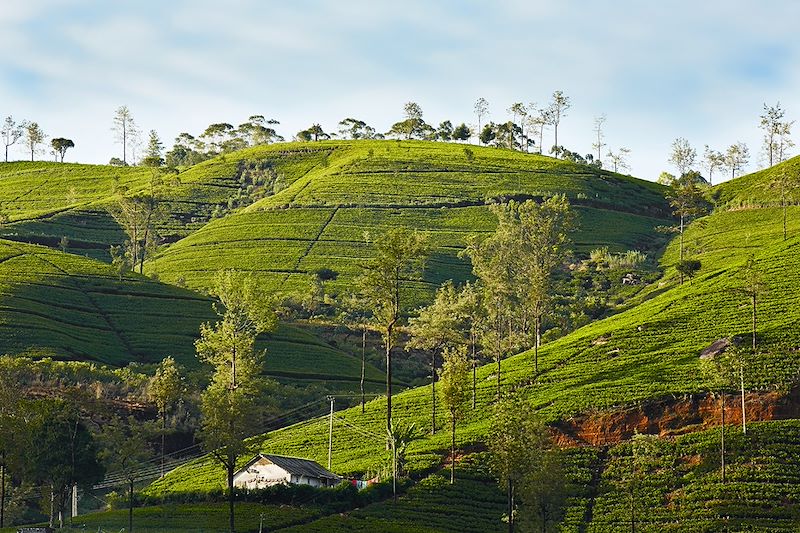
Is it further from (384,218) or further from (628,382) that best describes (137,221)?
(628,382)

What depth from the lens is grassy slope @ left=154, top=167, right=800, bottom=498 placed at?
7644 cm

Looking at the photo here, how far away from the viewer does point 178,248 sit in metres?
166

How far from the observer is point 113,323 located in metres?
113

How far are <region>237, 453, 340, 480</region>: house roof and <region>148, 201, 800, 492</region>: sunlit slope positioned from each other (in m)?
3.23

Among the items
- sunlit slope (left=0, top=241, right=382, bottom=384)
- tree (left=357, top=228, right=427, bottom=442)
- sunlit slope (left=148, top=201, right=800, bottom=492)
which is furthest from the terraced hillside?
tree (left=357, top=228, right=427, bottom=442)

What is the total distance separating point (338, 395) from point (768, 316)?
136 ft

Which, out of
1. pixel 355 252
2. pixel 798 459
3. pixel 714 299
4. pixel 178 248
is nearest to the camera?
pixel 798 459

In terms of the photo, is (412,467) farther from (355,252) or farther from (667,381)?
(355,252)

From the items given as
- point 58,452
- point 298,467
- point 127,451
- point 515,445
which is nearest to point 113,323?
point 58,452

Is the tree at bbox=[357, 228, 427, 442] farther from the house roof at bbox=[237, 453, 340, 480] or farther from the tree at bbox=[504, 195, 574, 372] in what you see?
the tree at bbox=[504, 195, 574, 372]

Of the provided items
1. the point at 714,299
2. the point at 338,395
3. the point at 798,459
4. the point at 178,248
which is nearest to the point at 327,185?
the point at 178,248

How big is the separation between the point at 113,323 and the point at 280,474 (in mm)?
50611

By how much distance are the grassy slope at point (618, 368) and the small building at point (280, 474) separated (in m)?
1.98

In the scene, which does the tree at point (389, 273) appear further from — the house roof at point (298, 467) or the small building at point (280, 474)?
the small building at point (280, 474)
